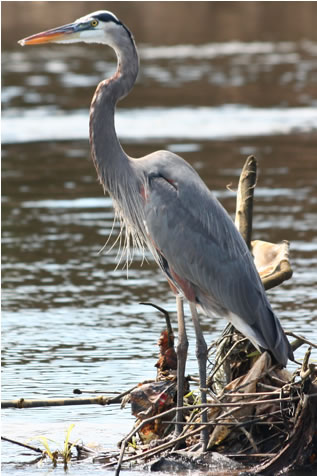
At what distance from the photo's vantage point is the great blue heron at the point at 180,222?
7.02 meters

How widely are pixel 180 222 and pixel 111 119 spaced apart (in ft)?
2.49

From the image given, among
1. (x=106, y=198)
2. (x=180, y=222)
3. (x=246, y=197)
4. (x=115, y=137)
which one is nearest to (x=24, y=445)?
(x=180, y=222)

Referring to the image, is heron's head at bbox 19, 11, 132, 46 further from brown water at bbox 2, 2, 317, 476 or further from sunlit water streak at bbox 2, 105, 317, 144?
sunlit water streak at bbox 2, 105, 317, 144

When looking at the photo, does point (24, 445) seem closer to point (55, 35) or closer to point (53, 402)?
point (53, 402)

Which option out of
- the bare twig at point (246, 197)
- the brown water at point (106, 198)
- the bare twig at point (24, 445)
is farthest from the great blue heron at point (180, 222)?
the brown water at point (106, 198)

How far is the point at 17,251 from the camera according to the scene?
41.1 ft

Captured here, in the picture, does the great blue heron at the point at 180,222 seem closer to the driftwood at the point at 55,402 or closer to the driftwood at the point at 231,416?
the driftwood at the point at 231,416

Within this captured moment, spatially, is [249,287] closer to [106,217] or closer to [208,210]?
[208,210]

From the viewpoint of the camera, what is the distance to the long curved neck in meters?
7.24

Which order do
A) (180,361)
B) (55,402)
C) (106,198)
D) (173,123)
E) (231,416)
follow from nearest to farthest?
(231,416)
(180,361)
(55,402)
(106,198)
(173,123)

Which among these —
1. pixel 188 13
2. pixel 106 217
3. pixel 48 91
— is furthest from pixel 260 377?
pixel 188 13

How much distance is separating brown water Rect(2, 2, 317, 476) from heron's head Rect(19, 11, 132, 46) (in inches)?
90.8

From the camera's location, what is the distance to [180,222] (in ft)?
23.3

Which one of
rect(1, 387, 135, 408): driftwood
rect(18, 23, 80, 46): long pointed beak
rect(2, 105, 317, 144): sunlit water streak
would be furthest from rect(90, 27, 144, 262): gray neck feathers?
rect(2, 105, 317, 144): sunlit water streak
